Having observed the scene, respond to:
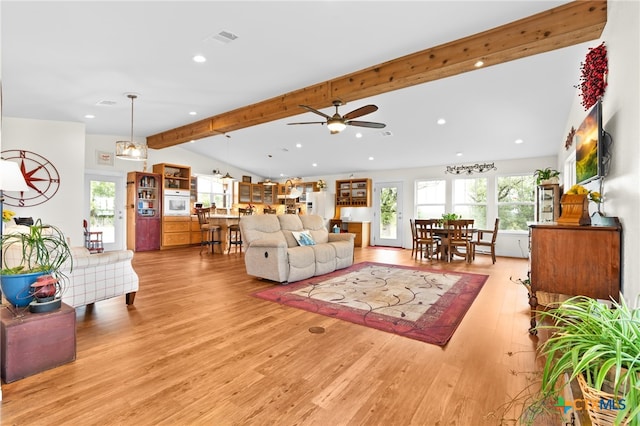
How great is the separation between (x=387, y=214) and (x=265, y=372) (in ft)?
26.6

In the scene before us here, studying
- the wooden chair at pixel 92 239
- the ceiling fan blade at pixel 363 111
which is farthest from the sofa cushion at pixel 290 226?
the wooden chair at pixel 92 239

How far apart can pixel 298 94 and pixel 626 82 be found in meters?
3.74

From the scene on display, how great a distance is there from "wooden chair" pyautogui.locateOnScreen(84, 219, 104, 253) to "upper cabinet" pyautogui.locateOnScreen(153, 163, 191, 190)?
1942 mm

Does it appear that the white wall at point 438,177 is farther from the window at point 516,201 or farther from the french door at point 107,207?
the french door at point 107,207

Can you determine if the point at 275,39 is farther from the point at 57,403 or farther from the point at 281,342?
the point at 57,403

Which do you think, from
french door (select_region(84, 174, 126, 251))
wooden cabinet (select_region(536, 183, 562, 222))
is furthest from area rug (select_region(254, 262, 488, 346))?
french door (select_region(84, 174, 126, 251))

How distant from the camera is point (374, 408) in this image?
1.67 metres

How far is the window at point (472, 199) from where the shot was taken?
26.3ft

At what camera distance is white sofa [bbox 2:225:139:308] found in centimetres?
277

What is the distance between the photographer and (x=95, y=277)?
2.97m

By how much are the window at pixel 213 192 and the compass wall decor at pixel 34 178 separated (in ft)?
13.2

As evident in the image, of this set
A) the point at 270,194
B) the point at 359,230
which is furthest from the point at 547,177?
the point at 270,194

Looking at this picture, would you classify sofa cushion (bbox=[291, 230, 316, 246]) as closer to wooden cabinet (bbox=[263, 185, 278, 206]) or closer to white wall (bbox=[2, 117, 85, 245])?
white wall (bbox=[2, 117, 85, 245])

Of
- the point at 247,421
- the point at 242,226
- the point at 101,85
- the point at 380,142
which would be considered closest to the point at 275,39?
the point at 242,226
